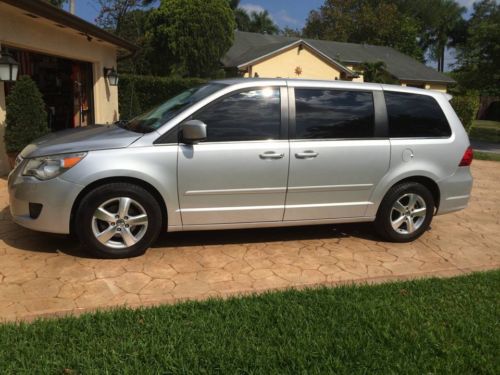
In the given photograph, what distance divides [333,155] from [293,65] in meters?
Answer: 25.4

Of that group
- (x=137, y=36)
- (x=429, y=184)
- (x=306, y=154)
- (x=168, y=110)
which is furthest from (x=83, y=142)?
(x=137, y=36)

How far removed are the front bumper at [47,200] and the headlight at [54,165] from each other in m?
0.06

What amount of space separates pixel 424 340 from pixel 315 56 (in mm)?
28017

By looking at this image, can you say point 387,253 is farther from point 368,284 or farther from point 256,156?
point 256,156

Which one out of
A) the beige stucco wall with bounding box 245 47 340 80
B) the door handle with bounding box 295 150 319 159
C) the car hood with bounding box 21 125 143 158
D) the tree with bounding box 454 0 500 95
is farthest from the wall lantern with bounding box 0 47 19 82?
the beige stucco wall with bounding box 245 47 340 80

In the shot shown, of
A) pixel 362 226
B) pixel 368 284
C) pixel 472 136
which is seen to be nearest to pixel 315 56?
pixel 472 136

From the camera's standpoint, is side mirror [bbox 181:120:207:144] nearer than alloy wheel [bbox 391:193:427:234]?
Yes

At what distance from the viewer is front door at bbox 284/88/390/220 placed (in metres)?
4.66

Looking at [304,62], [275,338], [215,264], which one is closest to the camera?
[275,338]

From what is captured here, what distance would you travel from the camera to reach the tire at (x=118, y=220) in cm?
415

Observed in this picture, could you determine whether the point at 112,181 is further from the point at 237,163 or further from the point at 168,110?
the point at 237,163

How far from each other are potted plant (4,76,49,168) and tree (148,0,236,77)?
16.9 meters

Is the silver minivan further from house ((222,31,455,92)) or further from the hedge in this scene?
house ((222,31,455,92))

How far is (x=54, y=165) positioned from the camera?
4.11m
